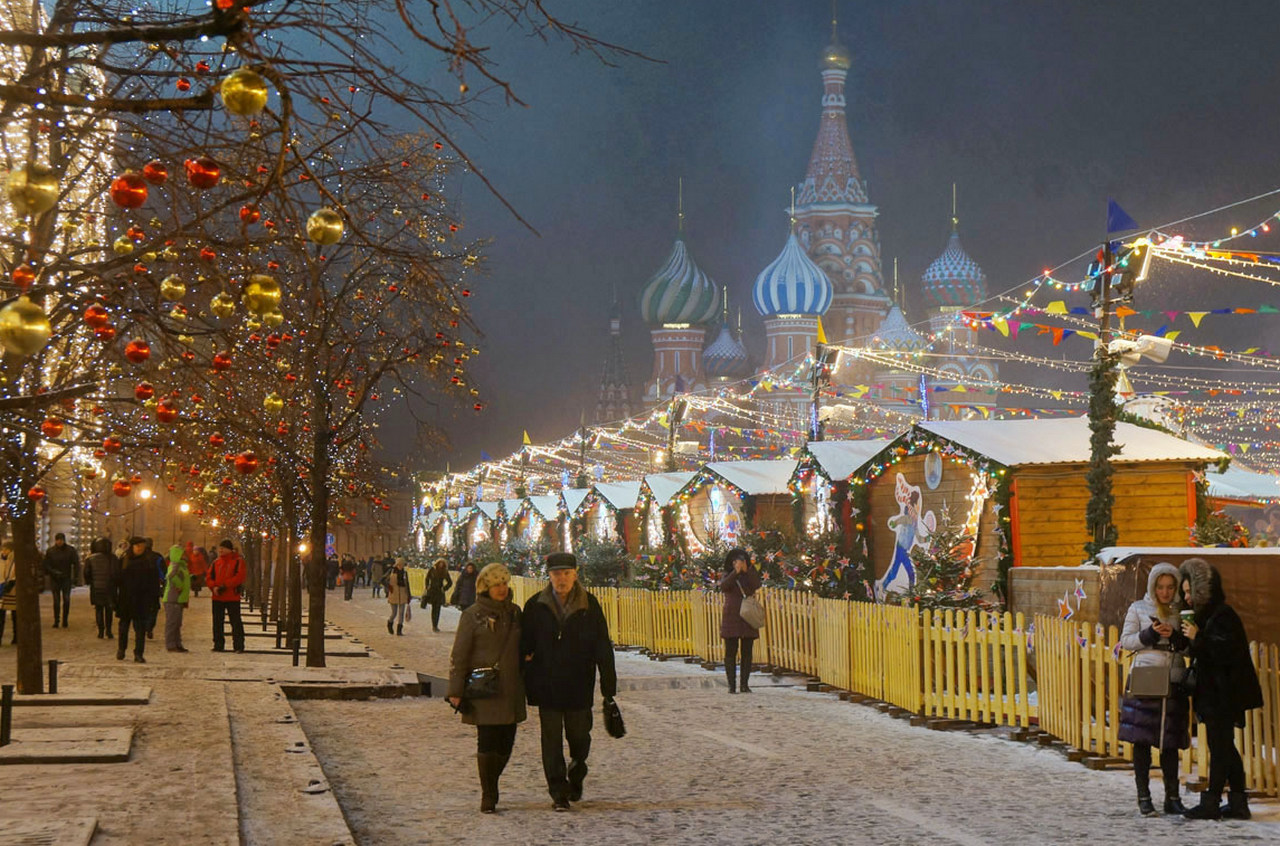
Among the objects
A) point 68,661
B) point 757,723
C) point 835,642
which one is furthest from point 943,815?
point 68,661

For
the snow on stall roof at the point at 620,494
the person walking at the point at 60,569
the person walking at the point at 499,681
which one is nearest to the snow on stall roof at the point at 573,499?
the snow on stall roof at the point at 620,494

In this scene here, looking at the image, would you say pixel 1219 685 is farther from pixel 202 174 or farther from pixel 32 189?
pixel 32 189

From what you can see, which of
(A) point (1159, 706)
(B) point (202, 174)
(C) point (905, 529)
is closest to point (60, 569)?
(C) point (905, 529)

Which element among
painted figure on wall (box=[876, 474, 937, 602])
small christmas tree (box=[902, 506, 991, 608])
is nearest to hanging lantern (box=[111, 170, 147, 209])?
small christmas tree (box=[902, 506, 991, 608])

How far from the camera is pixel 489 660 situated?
977 centimetres

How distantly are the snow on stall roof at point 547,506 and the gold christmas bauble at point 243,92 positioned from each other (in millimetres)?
47085

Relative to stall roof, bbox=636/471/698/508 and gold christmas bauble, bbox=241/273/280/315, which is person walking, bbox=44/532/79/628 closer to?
stall roof, bbox=636/471/698/508

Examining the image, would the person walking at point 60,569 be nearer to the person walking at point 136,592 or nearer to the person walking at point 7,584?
the person walking at point 7,584

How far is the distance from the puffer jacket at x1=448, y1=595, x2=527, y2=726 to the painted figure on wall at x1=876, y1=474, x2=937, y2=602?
55.3 feet

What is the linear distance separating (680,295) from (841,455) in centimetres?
14083

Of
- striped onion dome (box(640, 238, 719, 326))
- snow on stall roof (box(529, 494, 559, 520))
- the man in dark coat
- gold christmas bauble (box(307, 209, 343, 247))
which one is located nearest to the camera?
gold christmas bauble (box(307, 209, 343, 247))

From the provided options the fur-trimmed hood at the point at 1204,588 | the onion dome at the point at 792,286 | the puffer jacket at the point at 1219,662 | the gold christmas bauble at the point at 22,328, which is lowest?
the puffer jacket at the point at 1219,662

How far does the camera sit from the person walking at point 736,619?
18250mm

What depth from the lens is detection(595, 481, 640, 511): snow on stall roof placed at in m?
44.4
